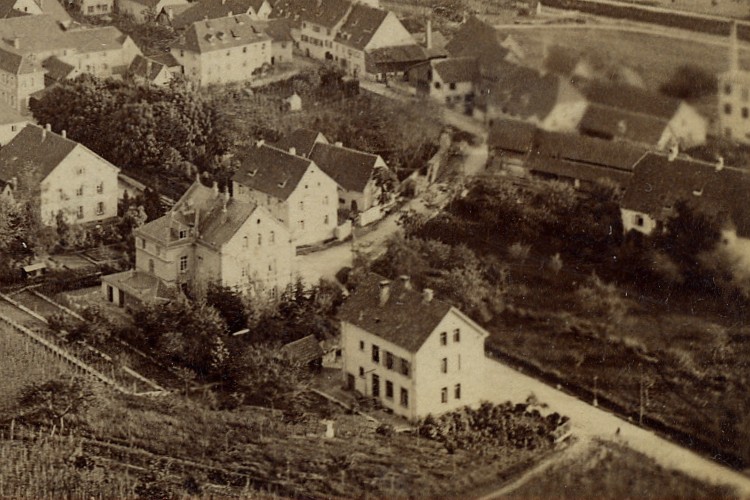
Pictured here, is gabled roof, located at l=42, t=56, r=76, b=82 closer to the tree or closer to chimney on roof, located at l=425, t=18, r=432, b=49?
chimney on roof, located at l=425, t=18, r=432, b=49

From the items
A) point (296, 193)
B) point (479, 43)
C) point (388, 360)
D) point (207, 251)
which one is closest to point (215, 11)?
point (296, 193)

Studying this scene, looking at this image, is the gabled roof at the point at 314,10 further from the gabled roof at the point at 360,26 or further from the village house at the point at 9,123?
the village house at the point at 9,123

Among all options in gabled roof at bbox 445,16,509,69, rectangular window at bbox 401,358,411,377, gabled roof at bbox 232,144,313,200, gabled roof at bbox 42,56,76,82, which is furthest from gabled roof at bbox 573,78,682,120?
gabled roof at bbox 42,56,76,82

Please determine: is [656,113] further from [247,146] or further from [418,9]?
[247,146]

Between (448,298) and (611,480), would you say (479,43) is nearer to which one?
(448,298)

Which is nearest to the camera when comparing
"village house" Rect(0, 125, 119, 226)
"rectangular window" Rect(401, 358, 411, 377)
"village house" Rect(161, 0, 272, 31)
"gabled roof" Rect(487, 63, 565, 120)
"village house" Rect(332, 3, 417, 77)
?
"gabled roof" Rect(487, 63, 565, 120)

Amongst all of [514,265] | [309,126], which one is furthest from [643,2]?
[309,126]
